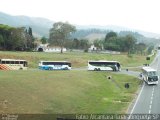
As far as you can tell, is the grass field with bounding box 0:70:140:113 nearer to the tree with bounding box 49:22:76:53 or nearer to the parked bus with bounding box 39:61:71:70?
the parked bus with bounding box 39:61:71:70

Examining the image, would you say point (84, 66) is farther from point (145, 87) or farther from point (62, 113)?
point (62, 113)

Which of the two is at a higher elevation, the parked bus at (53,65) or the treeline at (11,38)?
the treeline at (11,38)

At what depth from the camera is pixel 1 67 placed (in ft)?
303

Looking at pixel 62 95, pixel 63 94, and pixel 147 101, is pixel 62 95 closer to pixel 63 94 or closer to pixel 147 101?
pixel 63 94

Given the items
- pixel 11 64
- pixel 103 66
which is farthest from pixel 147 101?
pixel 11 64

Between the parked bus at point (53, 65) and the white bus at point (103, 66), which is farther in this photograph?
the white bus at point (103, 66)

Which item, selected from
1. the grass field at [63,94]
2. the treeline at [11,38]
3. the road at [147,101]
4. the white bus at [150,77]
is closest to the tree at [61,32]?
the treeline at [11,38]

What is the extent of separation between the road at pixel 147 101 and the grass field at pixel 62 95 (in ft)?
5.30

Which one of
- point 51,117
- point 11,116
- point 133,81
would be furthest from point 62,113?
point 133,81

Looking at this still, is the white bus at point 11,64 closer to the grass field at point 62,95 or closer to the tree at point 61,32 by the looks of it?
the grass field at point 62,95

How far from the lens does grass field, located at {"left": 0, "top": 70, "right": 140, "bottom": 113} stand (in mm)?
48938

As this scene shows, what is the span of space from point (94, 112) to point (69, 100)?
7485 millimetres

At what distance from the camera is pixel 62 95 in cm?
5784

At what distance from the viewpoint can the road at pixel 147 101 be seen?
164 ft
